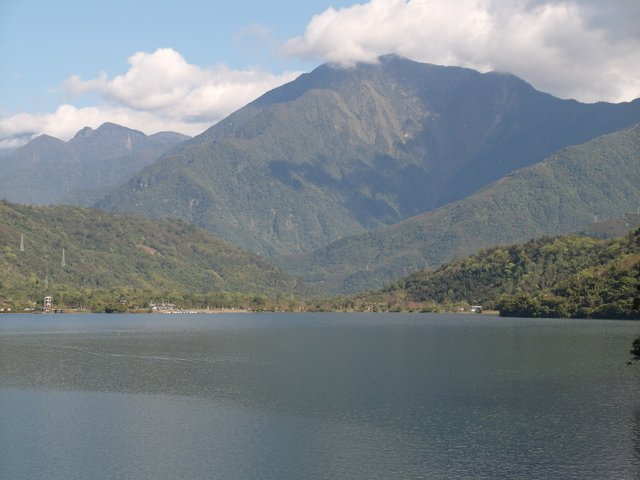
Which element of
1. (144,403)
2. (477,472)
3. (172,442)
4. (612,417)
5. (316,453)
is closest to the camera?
(477,472)

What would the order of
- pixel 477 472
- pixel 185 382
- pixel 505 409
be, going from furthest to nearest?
pixel 185 382
pixel 505 409
pixel 477 472

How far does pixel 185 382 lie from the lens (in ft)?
404

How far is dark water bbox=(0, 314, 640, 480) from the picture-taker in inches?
2881

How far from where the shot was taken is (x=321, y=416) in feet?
311

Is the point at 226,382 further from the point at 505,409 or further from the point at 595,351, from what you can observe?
the point at 595,351

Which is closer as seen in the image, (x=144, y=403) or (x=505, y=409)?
(x=505, y=409)

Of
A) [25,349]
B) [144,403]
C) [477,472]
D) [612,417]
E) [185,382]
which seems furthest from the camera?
[25,349]

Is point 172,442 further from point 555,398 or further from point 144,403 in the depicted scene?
point 555,398

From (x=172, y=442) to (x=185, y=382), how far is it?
41138mm

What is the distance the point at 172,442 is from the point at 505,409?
4075 centimetres

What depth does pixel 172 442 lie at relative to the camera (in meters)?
82.3

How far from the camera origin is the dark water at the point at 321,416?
73188 millimetres

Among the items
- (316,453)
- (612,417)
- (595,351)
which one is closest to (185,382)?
(316,453)

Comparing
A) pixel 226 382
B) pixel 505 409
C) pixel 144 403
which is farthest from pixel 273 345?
pixel 505 409
